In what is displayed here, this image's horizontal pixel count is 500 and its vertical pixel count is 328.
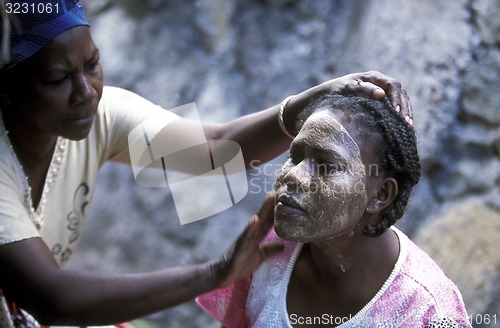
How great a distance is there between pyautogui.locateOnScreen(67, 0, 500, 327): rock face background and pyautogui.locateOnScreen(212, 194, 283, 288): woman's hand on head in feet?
5.04

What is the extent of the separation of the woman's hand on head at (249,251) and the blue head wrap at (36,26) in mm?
712

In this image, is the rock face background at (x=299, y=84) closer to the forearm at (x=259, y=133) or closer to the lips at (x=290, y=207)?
the forearm at (x=259, y=133)

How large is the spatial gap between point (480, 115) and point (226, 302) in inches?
75.9

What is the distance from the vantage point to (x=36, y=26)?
180cm

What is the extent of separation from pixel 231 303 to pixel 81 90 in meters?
0.72

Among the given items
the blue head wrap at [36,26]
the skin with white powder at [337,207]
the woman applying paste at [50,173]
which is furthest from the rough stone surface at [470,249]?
the blue head wrap at [36,26]

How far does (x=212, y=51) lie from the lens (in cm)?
370

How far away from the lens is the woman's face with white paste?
5.17 feet

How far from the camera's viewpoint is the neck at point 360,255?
1.69 m

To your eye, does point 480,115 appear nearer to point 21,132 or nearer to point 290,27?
point 290,27

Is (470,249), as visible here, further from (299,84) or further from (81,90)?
(81,90)

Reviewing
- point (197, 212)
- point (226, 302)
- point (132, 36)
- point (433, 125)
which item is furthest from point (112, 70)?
point (226, 302)
